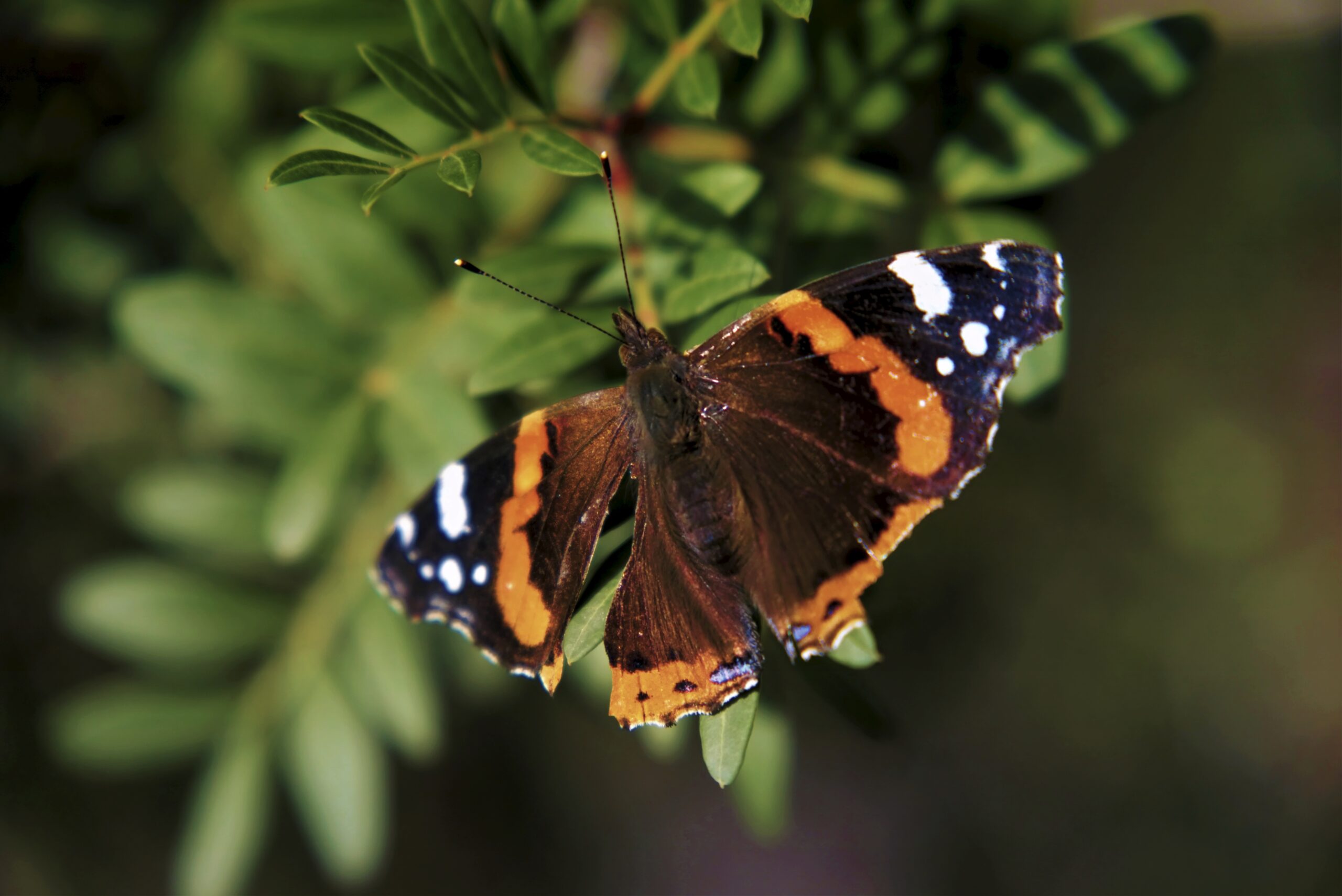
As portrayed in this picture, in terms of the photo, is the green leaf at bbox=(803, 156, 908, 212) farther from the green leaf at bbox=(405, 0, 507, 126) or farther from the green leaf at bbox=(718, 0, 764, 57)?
the green leaf at bbox=(405, 0, 507, 126)

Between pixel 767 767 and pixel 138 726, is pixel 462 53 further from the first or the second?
pixel 138 726

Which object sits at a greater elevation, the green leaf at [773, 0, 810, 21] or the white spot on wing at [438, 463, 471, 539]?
the green leaf at [773, 0, 810, 21]

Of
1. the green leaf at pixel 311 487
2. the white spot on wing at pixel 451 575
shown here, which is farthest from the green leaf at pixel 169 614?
the white spot on wing at pixel 451 575

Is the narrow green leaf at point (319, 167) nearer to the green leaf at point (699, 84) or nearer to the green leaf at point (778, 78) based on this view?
the green leaf at point (699, 84)

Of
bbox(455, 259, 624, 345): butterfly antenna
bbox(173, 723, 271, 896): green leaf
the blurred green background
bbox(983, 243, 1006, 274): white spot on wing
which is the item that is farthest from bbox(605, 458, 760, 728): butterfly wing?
bbox(173, 723, 271, 896): green leaf

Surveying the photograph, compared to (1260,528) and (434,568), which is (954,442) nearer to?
(434,568)
